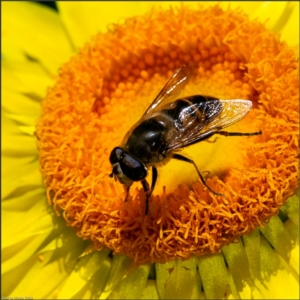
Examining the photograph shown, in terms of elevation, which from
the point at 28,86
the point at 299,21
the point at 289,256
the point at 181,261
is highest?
the point at 28,86

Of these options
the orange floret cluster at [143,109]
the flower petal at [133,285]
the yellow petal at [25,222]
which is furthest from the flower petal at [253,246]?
the yellow petal at [25,222]

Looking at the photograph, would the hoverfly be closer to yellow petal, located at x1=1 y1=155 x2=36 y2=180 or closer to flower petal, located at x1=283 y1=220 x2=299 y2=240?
flower petal, located at x1=283 y1=220 x2=299 y2=240

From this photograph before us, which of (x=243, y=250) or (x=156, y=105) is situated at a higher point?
(x=156, y=105)

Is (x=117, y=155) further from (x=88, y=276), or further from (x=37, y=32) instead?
(x=37, y=32)

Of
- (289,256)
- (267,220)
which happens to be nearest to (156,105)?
(267,220)

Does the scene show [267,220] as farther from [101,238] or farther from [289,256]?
[101,238]

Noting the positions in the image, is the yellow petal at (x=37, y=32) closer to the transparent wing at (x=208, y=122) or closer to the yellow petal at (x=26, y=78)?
the yellow petal at (x=26, y=78)

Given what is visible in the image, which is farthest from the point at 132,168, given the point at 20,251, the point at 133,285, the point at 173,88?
the point at 20,251
